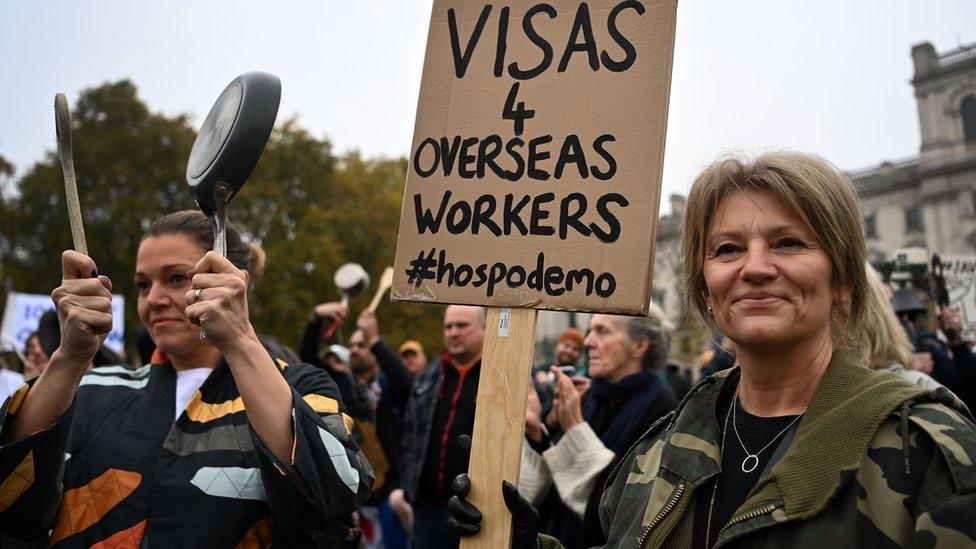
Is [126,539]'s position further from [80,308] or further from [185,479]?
[80,308]

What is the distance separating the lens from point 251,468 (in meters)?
2.33

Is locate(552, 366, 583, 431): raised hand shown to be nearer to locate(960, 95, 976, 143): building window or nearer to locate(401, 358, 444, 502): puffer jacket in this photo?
locate(401, 358, 444, 502): puffer jacket

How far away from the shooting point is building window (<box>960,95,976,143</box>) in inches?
1796

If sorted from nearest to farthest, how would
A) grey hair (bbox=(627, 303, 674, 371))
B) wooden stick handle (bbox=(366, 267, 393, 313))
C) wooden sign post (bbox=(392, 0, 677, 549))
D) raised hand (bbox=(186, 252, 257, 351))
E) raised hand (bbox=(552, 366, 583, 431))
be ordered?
raised hand (bbox=(186, 252, 257, 351))
wooden sign post (bbox=(392, 0, 677, 549))
raised hand (bbox=(552, 366, 583, 431))
grey hair (bbox=(627, 303, 674, 371))
wooden stick handle (bbox=(366, 267, 393, 313))

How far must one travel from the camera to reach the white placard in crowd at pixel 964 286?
7426 millimetres

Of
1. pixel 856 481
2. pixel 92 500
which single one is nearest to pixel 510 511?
pixel 856 481

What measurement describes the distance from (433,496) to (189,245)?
2.98m

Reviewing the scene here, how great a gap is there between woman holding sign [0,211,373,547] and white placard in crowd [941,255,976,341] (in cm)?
677

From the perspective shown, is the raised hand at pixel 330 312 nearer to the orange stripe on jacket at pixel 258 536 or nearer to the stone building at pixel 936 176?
the orange stripe on jacket at pixel 258 536

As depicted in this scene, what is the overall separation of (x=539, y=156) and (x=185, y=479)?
4.37 ft

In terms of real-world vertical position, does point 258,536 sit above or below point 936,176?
below

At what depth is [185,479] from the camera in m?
2.30

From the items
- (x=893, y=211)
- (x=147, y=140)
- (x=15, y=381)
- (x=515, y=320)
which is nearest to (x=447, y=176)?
(x=515, y=320)

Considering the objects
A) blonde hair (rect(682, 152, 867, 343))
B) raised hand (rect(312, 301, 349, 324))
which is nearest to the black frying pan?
blonde hair (rect(682, 152, 867, 343))
